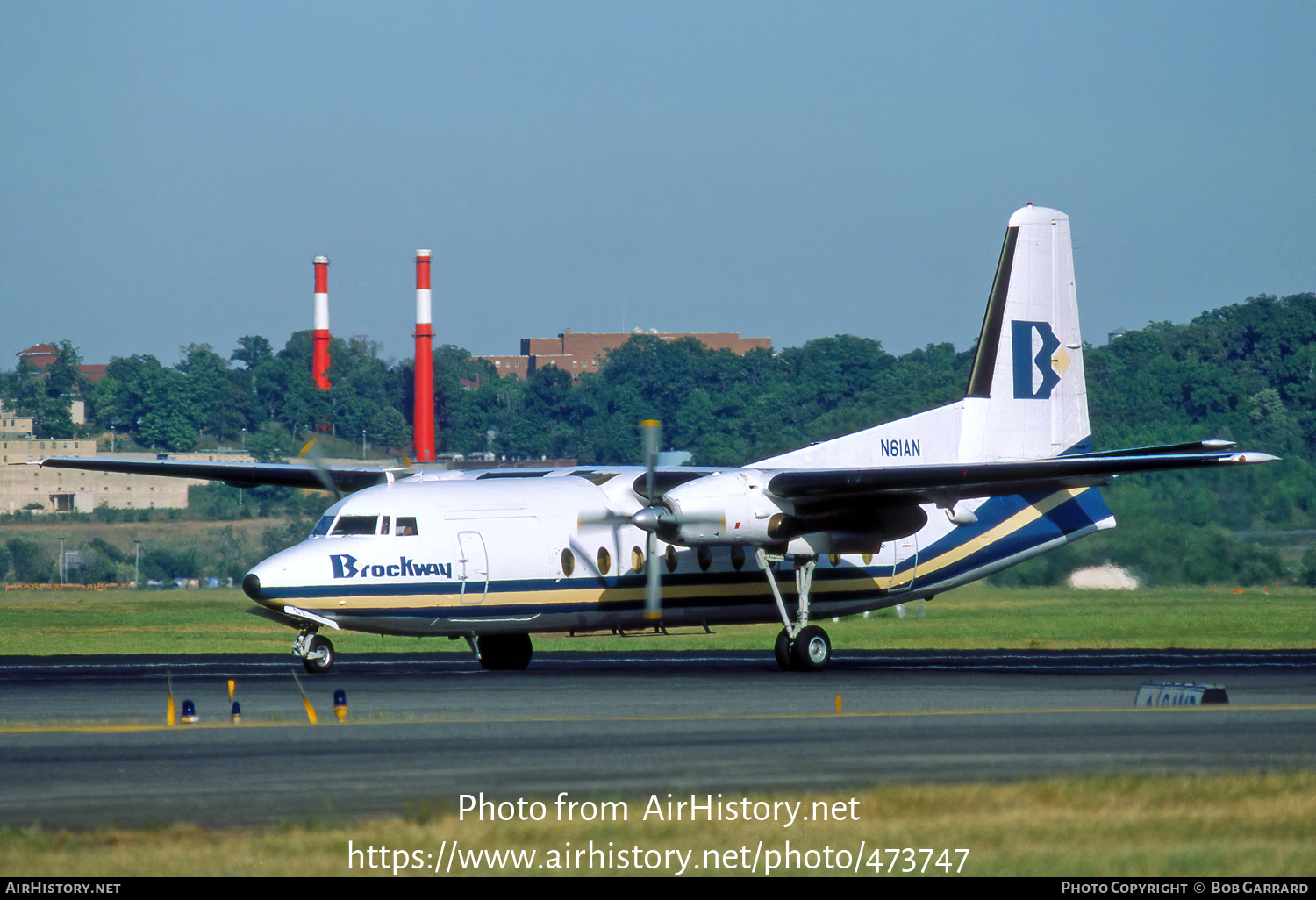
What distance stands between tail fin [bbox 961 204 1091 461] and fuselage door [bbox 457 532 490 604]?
9.27 m

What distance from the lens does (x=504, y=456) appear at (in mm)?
118688

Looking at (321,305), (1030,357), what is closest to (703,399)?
(321,305)

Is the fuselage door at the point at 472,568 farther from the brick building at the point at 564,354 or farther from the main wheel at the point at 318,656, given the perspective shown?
the brick building at the point at 564,354

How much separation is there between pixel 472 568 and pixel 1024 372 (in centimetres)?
1118

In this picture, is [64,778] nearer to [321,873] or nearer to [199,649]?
[321,873]

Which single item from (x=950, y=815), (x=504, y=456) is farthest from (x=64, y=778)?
(x=504, y=456)

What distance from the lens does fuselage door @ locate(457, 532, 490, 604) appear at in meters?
23.5

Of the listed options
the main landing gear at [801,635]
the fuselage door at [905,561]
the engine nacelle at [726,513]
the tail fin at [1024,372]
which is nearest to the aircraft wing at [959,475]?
the engine nacelle at [726,513]

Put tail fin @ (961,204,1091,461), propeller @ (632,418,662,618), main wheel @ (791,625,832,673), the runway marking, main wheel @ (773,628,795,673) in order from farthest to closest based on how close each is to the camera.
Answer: tail fin @ (961,204,1091,461) → main wheel @ (773,628,795,673) → main wheel @ (791,625,832,673) → propeller @ (632,418,662,618) → the runway marking

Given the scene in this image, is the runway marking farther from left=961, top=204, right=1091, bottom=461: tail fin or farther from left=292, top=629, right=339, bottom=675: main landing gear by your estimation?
left=961, top=204, right=1091, bottom=461: tail fin

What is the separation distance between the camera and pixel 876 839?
10805 millimetres

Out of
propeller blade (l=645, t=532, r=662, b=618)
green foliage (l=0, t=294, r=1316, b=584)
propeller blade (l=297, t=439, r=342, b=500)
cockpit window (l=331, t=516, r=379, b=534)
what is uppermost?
green foliage (l=0, t=294, r=1316, b=584)

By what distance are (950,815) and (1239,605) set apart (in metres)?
37.2

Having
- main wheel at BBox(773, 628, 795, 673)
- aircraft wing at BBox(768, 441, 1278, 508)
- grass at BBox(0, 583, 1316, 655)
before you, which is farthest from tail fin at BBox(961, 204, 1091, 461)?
grass at BBox(0, 583, 1316, 655)
